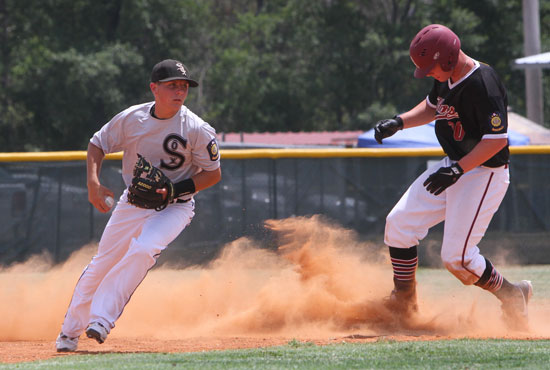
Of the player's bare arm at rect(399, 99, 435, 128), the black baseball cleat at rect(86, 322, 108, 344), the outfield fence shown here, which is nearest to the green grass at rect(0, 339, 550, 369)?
the black baseball cleat at rect(86, 322, 108, 344)

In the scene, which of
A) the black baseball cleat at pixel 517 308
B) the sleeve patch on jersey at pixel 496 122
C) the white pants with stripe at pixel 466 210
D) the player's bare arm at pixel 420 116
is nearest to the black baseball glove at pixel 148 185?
the white pants with stripe at pixel 466 210

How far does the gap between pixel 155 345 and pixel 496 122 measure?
2.85 meters

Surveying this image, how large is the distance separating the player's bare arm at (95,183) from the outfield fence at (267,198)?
15.4 ft

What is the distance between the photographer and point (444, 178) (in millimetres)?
5395

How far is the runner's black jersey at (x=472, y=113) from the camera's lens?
17.8ft

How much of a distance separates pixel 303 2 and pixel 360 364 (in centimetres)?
3945

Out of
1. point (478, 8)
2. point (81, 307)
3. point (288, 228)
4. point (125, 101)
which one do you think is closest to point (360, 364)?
point (81, 307)

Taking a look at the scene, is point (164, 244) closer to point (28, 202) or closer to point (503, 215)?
point (28, 202)

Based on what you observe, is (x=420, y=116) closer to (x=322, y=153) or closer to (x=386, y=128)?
(x=386, y=128)

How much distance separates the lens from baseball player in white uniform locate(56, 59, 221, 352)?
525 cm

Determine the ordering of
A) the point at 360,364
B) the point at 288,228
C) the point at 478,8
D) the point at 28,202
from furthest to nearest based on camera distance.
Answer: the point at 478,8
the point at 28,202
the point at 288,228
the point at 360,364

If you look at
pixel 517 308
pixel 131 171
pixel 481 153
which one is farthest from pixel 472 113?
pixel 131 171

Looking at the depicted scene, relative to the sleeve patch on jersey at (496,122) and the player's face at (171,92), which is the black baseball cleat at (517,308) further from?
the player's face at (171,92)

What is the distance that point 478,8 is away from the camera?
132 ft
